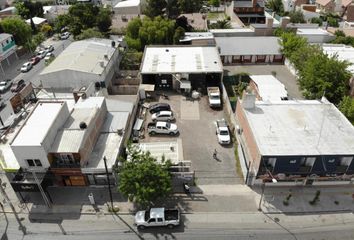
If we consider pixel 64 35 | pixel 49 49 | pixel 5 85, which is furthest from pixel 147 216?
pixel 64 35

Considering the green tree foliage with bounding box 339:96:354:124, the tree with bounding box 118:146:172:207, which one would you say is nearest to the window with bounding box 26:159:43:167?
→ the tree with bounding box 118:146:172:207

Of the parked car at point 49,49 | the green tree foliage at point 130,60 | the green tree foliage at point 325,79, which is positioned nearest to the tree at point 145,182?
the green tree foliage at point 325,79

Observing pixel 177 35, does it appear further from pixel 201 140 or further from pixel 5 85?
pixel 5 85

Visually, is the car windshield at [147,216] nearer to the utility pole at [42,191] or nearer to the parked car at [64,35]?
the utility pole at [42,191]

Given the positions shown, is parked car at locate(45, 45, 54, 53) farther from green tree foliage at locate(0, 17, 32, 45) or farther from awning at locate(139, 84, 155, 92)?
awning at locate(139, 84, 155, 92)

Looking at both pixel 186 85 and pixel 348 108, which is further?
pixel 186 85

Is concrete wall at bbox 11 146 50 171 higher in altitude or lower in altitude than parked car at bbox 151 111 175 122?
higher
